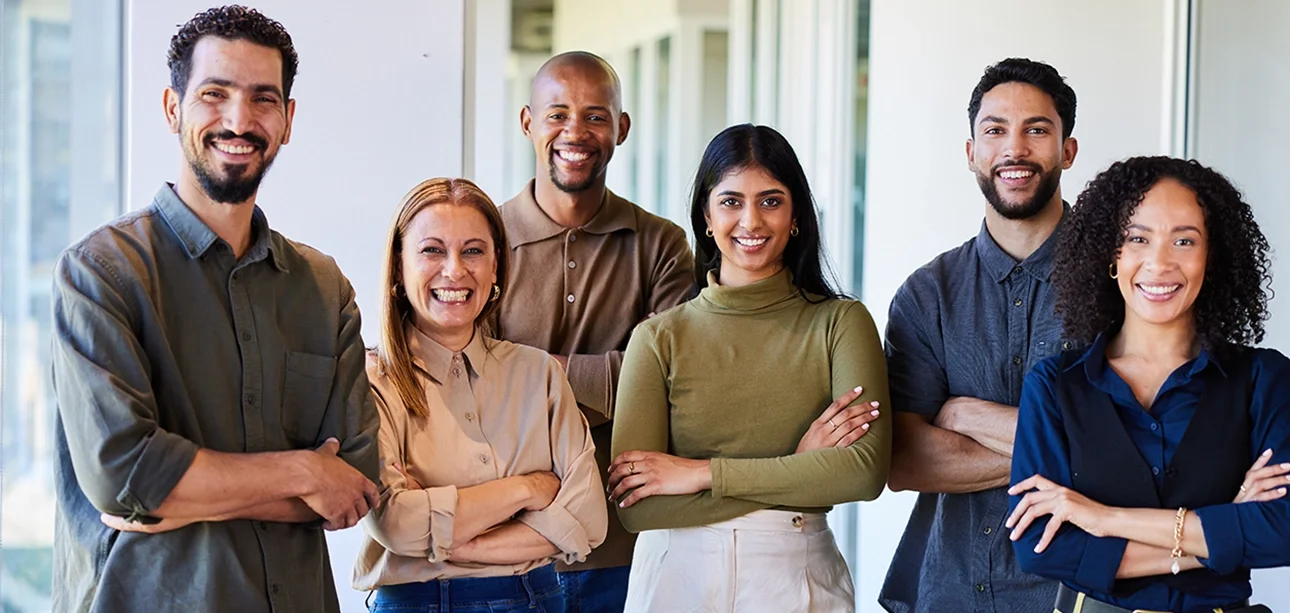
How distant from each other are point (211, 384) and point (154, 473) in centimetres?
22

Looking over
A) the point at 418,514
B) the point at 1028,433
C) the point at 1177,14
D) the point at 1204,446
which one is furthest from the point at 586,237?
the point at 1177,14

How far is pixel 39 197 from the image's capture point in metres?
3.72

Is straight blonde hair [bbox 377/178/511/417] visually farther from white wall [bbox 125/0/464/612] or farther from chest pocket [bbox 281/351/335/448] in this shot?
white wall [bbox 125/0/464/612]

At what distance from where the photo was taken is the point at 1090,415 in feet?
8.15

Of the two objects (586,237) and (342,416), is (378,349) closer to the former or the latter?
(342,416)

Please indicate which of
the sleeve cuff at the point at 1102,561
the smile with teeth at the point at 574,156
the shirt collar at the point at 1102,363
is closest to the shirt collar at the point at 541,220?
the smile with teeth at the point at 574,156

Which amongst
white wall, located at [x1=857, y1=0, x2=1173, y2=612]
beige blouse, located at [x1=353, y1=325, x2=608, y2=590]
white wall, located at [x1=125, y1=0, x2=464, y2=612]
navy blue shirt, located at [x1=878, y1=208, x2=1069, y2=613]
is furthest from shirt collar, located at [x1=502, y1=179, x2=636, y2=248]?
white wall, located at [x1=857, y1=0, x2=1173, y2=612]

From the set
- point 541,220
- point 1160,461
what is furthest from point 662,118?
point 1160,461

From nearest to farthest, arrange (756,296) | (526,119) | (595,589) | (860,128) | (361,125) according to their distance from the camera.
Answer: (756,296), (595,589), (526,119), (361,125), (860,128)

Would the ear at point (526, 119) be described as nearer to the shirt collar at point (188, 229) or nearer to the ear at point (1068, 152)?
the shirt collar at point (188, 229)

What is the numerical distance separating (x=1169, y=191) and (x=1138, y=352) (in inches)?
12.4

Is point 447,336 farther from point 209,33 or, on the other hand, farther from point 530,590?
point 209,33

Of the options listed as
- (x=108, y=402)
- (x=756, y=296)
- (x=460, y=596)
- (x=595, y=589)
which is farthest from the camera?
(x=595, y=589)

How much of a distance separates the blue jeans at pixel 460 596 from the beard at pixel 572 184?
1133 mm
